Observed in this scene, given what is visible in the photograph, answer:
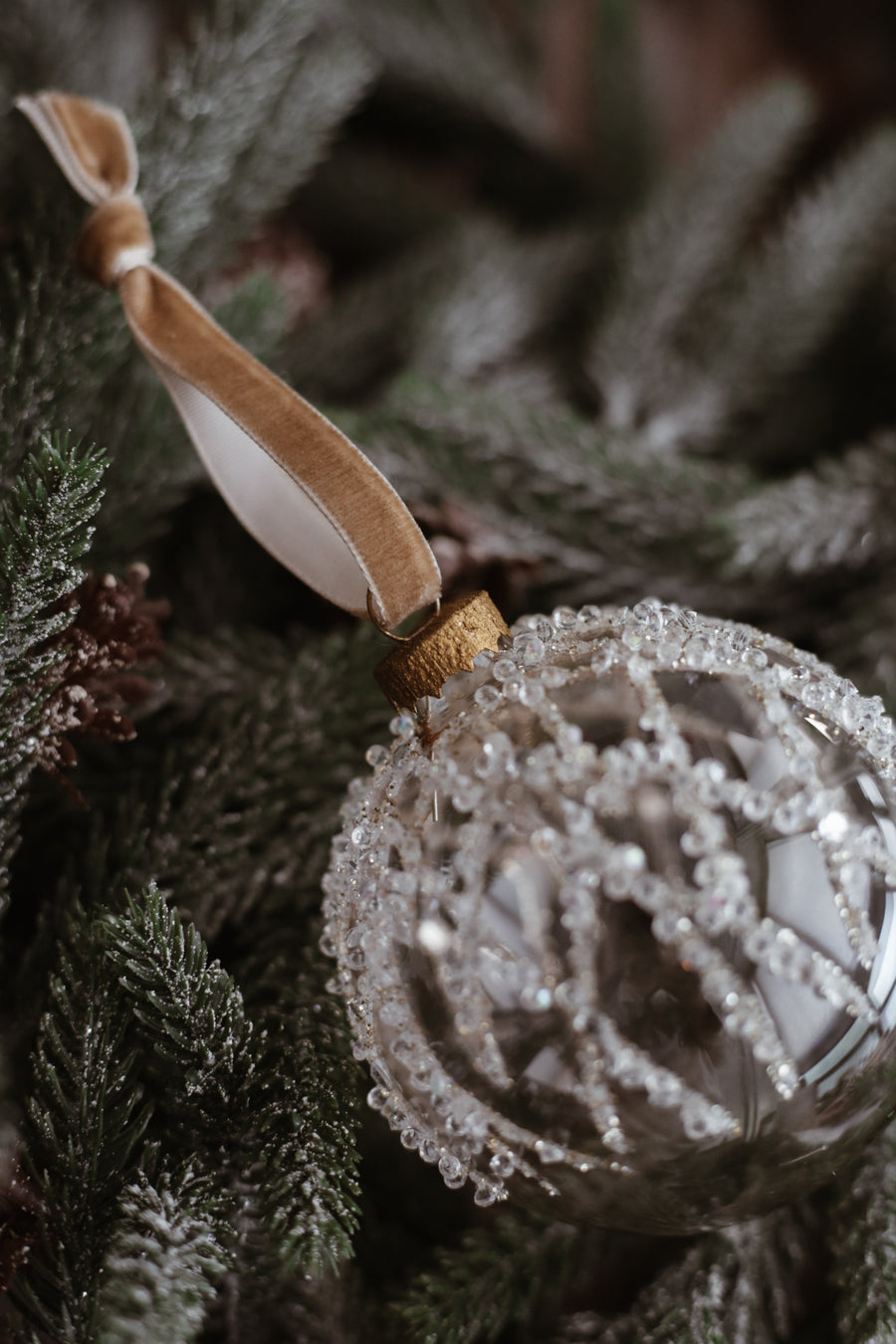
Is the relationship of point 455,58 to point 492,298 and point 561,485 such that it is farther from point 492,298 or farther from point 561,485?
point 561,485

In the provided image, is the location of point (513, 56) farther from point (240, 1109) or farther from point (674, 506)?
point (240, 1109)

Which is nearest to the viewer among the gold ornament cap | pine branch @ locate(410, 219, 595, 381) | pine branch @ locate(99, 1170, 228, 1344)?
pine branch @ locate(99, 1170, 228, 1344)

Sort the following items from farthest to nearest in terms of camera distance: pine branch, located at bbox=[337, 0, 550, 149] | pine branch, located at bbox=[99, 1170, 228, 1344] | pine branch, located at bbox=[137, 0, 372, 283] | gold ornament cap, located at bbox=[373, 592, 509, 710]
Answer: pine branch, located at bbox=[337, 0, 550, 149] → pine branch, located at bbox=[137, 0, 372, 283] → gold ornament cap, located at bbox=[373, 592, 509, 710] → pine branch, located at bbox=[99, 1170, 228, 1344]

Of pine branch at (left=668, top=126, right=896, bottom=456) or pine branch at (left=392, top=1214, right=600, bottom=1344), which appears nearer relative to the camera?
pine branch at (left=392, top=1214, right=600, bottom=1344)

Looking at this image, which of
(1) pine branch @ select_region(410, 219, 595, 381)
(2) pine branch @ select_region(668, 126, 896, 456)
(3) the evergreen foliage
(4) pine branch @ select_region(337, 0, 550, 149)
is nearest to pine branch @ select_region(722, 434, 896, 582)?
(3) the evergreen foliage

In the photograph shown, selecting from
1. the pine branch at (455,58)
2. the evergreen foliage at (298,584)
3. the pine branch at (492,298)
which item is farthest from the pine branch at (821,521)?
the pine branch at (455,58)

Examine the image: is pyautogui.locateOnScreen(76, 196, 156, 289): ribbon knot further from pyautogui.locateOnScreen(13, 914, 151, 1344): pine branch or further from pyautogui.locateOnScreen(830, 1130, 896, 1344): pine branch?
pyautogui.locateOnScreen(830, 1130, 896, 1344): pine branch

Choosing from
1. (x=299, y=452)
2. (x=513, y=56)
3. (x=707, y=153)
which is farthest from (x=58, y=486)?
(x=513, y=56)
